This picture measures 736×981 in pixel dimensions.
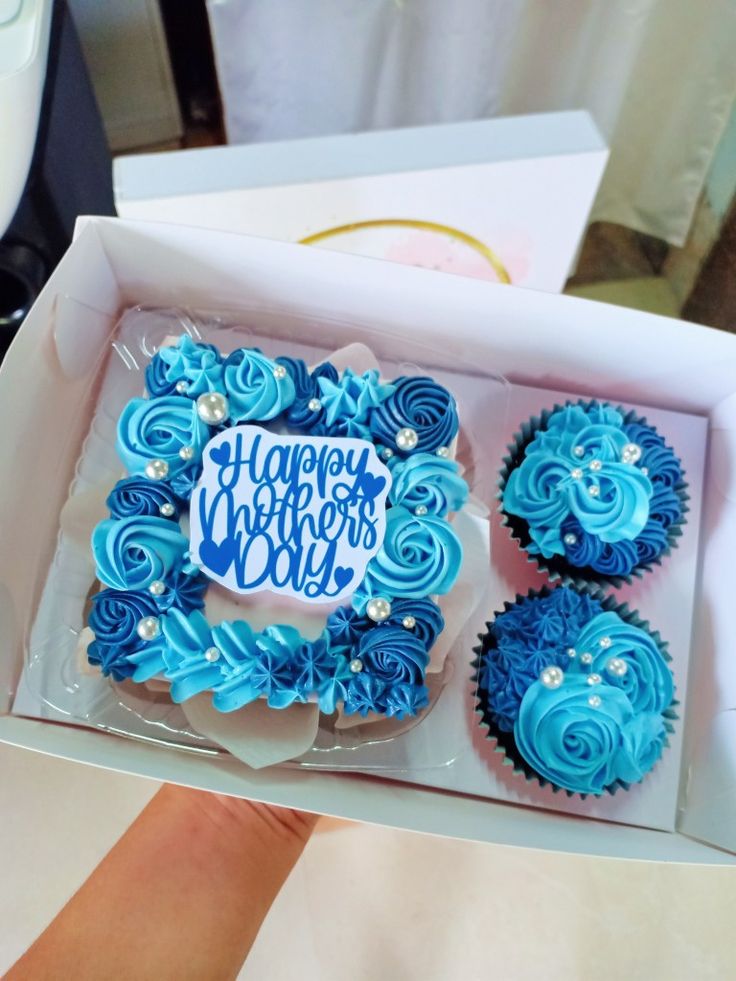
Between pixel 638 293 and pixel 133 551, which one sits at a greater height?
pixel 638 293

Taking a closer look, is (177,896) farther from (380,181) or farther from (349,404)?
(380,181)

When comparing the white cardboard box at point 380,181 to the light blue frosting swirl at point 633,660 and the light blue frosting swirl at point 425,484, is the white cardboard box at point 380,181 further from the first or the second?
the light blue frosting swirl at point 633,660

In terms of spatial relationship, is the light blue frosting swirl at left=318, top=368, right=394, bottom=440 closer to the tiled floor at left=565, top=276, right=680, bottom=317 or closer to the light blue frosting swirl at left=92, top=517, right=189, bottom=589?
the light blue frosting swirl at left=92, top=517, right=189, bottom=589

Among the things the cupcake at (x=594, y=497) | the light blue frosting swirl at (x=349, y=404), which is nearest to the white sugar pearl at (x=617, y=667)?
the cupcake at (x=594, y=497)

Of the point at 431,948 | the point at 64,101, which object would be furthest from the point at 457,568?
the point at 64,101

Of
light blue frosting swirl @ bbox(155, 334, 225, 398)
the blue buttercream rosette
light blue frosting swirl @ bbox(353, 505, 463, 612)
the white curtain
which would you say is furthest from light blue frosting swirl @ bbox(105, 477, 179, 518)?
the white curtain

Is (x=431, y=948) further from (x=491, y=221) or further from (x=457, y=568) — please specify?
(x=491, y=221)

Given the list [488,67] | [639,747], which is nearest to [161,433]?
[639,747]
